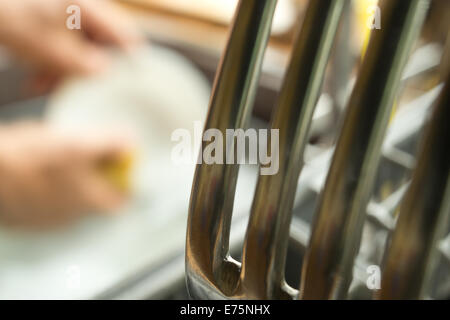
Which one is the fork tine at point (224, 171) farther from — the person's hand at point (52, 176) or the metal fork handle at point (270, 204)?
the person's hand at point (52, 176)

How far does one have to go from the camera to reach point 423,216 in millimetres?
87

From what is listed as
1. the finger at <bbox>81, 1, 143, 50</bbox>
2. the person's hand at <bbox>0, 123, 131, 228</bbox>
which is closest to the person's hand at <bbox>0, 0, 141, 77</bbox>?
the finger at <bbox>81, 1, 143, 50</bbox>

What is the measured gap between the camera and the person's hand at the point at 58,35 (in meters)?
0.51

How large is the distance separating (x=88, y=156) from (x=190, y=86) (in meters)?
0.20

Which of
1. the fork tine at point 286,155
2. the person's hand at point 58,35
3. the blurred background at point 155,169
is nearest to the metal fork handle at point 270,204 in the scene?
the fork tine at point 286,155

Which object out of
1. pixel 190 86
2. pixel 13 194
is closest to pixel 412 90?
pixel 190 86

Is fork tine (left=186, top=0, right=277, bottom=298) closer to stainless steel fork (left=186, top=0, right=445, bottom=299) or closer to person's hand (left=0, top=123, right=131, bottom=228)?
stainless steel fork (left=186, top=0, right=445, bottom=299)

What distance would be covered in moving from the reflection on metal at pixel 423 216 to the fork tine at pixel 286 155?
3 cm

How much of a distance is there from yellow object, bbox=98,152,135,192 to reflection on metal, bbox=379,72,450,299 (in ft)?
1.46

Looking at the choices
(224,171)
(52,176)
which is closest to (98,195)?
(52,176)

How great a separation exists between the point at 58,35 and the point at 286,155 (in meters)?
0.51

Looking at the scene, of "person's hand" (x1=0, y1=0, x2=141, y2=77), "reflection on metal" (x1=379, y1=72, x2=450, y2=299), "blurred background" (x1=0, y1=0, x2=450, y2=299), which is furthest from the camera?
"person's hand" (x1=0, y1=0, x2=141, y2=77)

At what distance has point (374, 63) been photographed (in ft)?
0.31

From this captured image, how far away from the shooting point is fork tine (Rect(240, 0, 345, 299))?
10 centimetres
